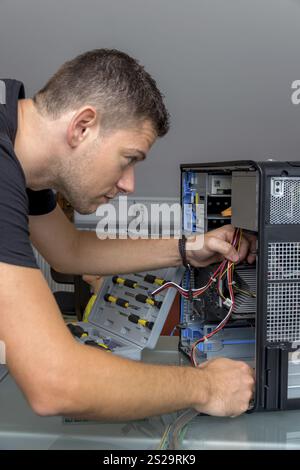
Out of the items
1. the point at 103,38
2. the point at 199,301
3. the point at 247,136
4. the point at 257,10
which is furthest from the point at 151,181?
the point at 199,301

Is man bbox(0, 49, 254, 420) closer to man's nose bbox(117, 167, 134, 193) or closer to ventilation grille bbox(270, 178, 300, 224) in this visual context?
man's nose bbox(117, 167, 134, 193)

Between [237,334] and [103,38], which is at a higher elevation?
[103,38]

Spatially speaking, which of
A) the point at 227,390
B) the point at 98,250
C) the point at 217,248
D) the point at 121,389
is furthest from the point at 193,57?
the point at 121,389

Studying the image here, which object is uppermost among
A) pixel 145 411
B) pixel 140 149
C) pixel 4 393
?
pixel 140 149

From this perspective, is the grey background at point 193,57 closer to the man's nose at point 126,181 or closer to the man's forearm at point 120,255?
the man's forearm at point 120,255

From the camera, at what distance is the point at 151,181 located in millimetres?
3842

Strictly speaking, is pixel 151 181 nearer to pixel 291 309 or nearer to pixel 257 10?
pixel 257 10

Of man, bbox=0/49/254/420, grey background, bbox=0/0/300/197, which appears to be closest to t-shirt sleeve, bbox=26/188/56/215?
man, bbox=0/49/254/420

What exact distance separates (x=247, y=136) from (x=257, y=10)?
2.63 feet

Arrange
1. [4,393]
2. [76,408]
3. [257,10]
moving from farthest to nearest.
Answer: [257,10] → [4,393] → [76,408]

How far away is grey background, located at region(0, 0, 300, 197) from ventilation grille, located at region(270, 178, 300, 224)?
269 cm

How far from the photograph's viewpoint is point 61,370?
913mm

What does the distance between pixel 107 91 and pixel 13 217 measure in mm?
350

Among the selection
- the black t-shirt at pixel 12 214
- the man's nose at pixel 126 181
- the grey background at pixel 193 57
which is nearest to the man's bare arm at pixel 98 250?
the man's nose at pixel 126 181
